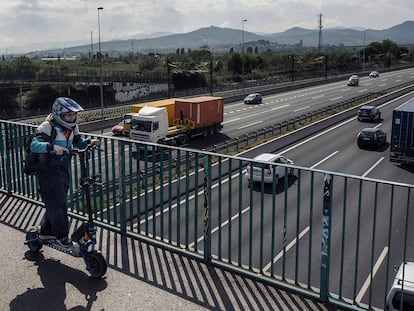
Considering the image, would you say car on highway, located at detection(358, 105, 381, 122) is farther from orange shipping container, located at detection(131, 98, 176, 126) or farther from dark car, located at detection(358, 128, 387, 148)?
orange shipping container, located at detection(131, 98, 176, 126)

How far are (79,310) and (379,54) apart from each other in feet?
568

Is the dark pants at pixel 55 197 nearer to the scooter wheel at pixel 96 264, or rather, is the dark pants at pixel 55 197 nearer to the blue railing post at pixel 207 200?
the scooter wheel at pixel 96 264

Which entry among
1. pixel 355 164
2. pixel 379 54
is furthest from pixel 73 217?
pixel 379 54

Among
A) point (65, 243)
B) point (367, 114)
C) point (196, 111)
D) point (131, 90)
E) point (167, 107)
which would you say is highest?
point (65, 243)

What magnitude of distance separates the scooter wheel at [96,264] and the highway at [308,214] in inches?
46.0

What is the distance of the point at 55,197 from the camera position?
19.4 feet

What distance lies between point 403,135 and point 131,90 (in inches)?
2236

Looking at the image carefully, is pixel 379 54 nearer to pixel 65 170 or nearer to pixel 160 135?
pixel 160 135

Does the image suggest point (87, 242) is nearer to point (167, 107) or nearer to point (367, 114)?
point (167, 107)

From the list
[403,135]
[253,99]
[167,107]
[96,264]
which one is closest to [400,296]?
[96,264]

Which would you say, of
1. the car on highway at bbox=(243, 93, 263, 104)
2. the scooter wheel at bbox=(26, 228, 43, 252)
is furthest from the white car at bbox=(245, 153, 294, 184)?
the car on highway at bbox=(243, 93, 263, 104)

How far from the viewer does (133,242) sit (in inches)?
269

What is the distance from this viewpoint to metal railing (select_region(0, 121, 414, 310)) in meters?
5.31

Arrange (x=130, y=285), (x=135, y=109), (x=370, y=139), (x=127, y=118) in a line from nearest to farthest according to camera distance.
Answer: (x=130, y=285)
(x=370, y=139)
(x=135, y=109)
(x=127, y=118)
